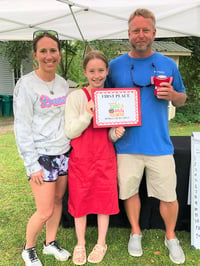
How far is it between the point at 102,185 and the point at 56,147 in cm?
59

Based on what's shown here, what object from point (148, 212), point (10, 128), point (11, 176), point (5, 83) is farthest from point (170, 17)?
point (5, 83)

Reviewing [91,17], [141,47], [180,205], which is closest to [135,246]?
[180,205]

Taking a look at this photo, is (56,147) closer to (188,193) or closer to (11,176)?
(188,193)

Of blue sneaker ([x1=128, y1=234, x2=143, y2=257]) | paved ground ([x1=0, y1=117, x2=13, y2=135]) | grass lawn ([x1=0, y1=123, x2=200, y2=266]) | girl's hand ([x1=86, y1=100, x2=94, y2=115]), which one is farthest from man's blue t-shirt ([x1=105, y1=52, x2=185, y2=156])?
paved ground ([x1=0, y1=117, x2=13, y2=135])

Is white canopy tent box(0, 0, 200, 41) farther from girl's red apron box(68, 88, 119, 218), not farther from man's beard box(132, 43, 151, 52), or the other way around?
girl's red apron box(68, 88, 119, 218)

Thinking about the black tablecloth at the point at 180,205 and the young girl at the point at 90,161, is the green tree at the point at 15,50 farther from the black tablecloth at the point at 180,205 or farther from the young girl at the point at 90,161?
the young girl at the point at 90,161

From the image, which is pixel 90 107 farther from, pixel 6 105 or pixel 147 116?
pixel 6 105

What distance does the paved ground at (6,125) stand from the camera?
419 inches

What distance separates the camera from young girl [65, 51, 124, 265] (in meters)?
2.52

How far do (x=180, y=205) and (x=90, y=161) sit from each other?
4.40ft

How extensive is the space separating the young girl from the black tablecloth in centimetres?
55

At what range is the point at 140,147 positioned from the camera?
267 cm

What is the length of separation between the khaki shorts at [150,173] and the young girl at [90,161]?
9cm

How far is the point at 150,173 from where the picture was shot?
2787 mm
